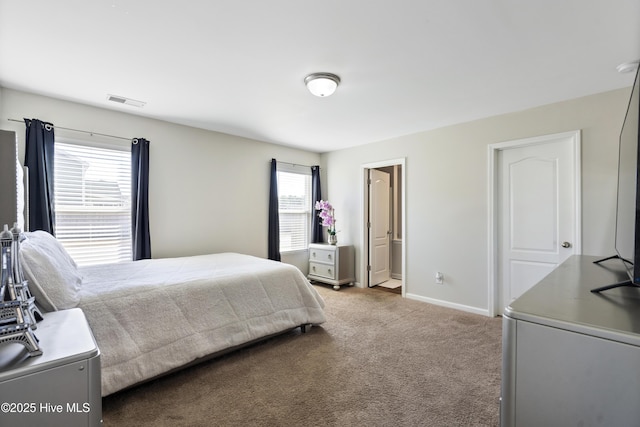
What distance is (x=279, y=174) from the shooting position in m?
4.89

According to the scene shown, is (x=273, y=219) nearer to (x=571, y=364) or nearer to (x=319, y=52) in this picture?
(x=319, y=52)

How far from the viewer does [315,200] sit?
5277 mm

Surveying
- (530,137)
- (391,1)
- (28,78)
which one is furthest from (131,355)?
(530,137)

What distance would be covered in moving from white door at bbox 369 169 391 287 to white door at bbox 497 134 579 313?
1916 mm

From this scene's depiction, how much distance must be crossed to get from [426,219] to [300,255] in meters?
2.21

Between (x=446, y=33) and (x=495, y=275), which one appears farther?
(x=495, y=275)

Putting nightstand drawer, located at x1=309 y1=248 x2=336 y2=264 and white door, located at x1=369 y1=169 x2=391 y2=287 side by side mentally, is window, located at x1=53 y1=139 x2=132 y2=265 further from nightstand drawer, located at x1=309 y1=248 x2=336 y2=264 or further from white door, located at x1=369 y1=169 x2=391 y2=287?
white door, located at x1=369 y1=169 x2=391 y2=287

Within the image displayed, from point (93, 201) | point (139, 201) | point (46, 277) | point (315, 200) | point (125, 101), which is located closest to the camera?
point (46, 277)

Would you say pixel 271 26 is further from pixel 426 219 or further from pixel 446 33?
pixel 426 219

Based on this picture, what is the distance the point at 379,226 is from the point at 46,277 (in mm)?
4329

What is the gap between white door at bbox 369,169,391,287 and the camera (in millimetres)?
4914

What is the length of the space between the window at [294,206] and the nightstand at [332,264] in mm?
337

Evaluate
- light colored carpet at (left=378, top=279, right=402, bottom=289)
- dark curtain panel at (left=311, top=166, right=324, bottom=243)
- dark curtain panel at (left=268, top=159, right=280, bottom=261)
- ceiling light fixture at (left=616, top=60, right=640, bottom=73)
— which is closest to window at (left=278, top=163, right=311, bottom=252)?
dark curtain panel at (left=311, top=166, right=324, bottom=243)

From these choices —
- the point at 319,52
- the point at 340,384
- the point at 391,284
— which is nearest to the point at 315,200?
the point at 391,284
